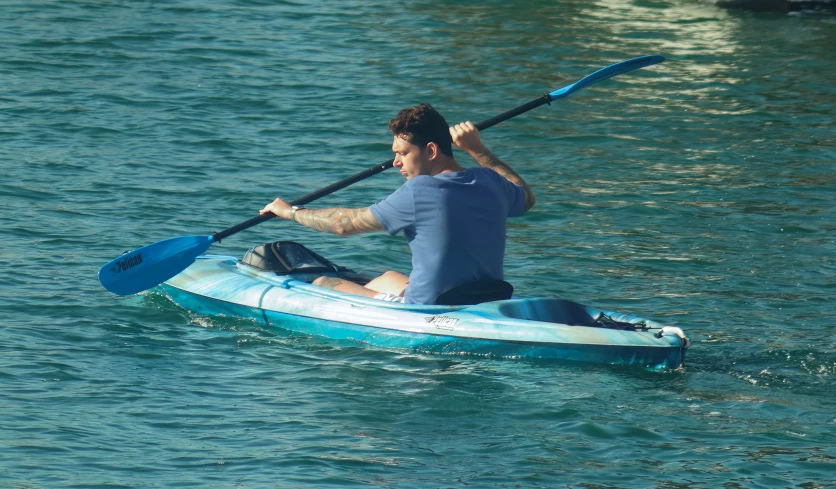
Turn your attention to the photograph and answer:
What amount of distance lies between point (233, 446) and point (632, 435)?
1615 millimetres

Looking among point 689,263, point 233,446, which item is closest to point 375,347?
point 233,446

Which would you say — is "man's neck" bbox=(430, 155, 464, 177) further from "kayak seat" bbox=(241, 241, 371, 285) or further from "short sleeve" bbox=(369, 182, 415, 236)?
"kayak seat" bbox=(241, 241, 371, 285)

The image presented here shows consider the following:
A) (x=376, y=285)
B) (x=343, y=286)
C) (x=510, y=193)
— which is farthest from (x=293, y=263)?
(x=510, y=193)

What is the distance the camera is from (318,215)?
251 inches

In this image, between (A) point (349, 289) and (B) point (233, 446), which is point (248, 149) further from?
(B) point (233, 446)

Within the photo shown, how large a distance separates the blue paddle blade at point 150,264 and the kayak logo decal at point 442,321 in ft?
5.25

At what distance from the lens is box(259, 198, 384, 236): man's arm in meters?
6.13

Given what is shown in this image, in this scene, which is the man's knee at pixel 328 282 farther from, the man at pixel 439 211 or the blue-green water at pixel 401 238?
the man at pixel 439 211

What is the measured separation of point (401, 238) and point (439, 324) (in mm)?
2896

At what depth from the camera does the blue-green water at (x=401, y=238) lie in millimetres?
5098

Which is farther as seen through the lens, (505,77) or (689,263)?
(505,77)

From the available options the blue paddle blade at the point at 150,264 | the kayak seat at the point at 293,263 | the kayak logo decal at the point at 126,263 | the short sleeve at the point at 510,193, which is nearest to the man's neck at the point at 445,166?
the short sleeve at the point at 510,193

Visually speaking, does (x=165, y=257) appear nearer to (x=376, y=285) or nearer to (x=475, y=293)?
(x=376, y=285)

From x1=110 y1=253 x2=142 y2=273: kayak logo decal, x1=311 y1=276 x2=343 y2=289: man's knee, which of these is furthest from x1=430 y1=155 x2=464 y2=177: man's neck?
x1=110 y1=253 x2=142 y2=273: kayak logo decal
